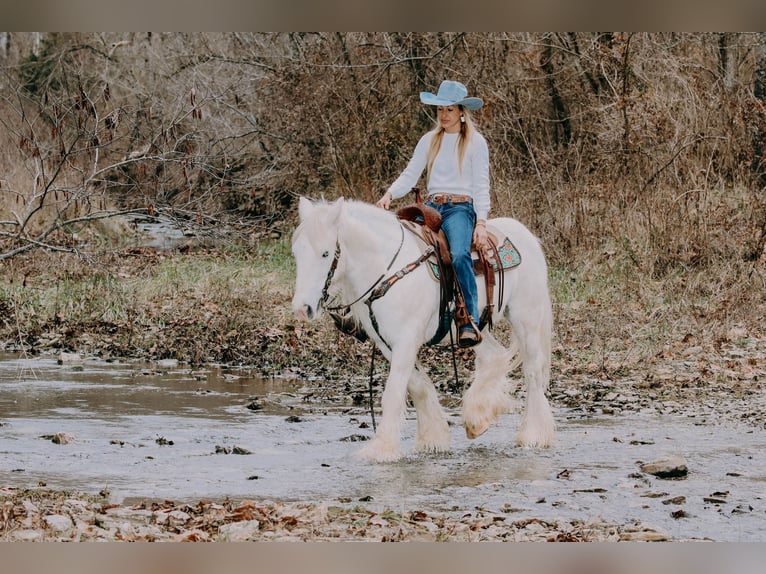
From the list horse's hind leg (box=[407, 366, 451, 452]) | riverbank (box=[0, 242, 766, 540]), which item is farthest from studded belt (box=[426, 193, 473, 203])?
riverbank (box=[0, 242, 766, 540])

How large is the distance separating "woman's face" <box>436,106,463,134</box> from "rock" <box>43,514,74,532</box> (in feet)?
11.9

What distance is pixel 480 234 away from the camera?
7.45 m

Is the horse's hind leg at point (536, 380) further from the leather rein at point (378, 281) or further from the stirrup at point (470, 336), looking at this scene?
the leather rein at point (378, 281)

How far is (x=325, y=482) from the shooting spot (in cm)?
660

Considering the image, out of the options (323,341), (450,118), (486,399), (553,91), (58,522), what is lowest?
(58,522)

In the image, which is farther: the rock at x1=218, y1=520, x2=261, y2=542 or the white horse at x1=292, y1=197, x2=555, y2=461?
the white horse at x1=292, y1=197, x2=555, y2=461

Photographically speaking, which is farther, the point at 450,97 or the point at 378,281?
the point at 450,97

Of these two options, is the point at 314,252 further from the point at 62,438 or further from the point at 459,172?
the point at 62,438

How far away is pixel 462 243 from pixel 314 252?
Result: 113cm

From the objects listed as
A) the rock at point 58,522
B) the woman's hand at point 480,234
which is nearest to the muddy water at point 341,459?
the rock at point 58,522

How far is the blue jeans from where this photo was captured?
7340 mm

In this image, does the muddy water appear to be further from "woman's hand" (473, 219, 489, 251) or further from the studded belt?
the studded belt

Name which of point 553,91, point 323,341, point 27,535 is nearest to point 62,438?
point 27,535

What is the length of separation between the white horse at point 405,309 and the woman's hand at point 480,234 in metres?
0.27
